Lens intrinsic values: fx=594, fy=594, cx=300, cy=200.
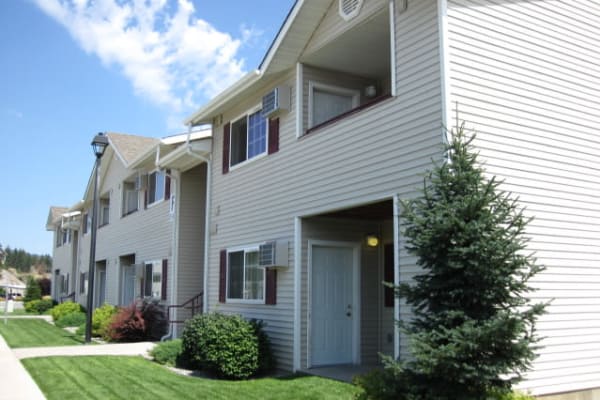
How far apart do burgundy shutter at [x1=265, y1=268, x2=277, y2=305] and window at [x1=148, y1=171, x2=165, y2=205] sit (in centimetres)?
829

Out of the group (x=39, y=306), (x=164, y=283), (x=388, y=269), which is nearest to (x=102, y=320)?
(x=164, y=283)

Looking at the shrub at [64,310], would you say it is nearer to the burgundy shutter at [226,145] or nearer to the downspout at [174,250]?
the downspout at [174,250]

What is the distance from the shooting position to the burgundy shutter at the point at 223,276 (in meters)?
14.0

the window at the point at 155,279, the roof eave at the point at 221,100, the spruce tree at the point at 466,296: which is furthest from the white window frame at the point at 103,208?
the spruce tree at the point at 466,296

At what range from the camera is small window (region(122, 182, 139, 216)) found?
23250 millimetres

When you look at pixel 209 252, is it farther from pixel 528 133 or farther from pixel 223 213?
pixel 528 133

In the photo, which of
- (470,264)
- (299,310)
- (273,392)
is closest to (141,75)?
(299,310)

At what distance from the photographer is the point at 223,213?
47.1 feet

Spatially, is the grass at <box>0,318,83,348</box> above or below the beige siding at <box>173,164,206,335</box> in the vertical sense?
below

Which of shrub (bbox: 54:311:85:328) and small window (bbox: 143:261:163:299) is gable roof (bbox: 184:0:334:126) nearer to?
small window (bbox: 143:261:163:299)

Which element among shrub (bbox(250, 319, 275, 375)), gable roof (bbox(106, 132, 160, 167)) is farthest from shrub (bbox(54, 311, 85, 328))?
shrub (bbox(250, 319, 275, 375))

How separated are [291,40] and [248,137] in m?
3.13

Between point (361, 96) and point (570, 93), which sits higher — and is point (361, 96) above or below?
above

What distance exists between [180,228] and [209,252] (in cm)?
290
